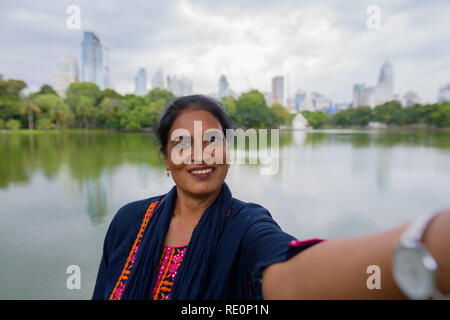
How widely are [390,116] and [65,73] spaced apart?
71.3 metres

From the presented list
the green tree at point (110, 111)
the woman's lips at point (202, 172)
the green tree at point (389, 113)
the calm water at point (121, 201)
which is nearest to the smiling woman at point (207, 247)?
the woman's lips at point (202, 172)

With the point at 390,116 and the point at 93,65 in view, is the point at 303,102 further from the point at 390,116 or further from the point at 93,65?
the point at 93,65

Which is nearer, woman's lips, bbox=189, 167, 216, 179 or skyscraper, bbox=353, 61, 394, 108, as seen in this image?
woman's lips, bbox=189, 167, 216, 179

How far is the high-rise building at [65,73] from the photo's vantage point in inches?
2586

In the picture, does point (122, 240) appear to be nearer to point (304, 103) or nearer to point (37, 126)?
point (37, 126)

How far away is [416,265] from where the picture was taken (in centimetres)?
46

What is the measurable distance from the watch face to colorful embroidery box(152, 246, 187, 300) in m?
0.94

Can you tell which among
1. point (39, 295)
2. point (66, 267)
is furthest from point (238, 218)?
point (66, 267)

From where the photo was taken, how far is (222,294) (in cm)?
108

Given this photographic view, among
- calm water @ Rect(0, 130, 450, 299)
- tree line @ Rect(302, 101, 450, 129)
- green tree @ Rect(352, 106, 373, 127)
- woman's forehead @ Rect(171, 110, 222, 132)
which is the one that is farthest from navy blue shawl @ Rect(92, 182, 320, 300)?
green tree @ Rect(352, 106, 373, 127)

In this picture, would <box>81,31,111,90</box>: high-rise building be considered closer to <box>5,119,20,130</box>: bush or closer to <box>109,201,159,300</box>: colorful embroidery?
<box>5,119,20,130</box>: bush

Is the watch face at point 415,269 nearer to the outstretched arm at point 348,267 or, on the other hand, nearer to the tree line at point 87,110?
the outstretched arm at point 348,267

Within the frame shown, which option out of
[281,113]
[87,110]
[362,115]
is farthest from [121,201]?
[362,115]

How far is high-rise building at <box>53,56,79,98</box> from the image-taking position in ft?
216
